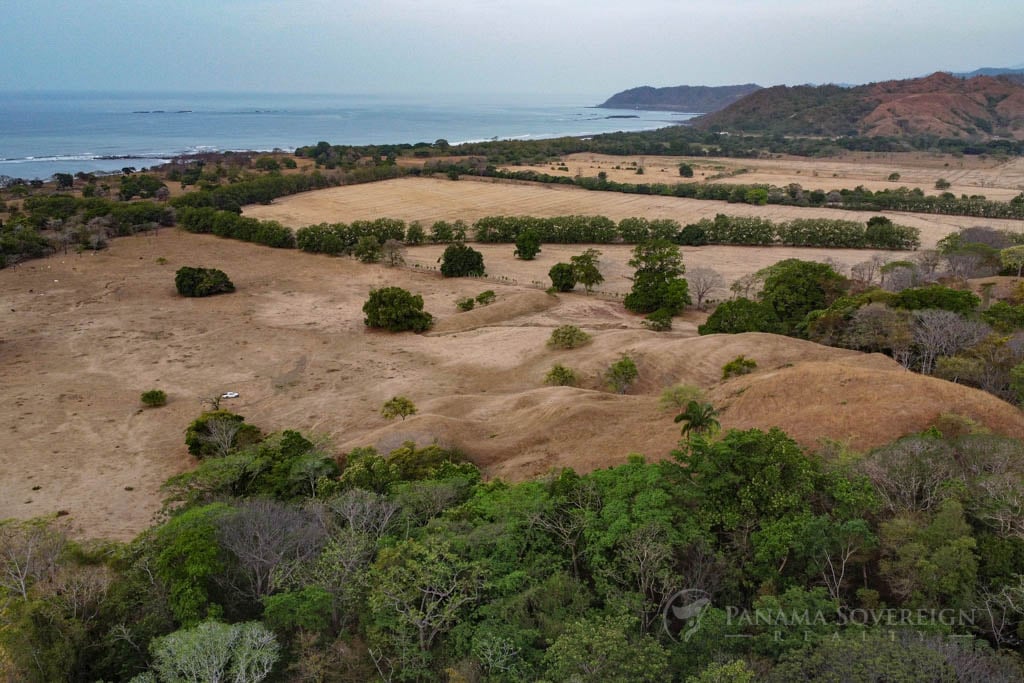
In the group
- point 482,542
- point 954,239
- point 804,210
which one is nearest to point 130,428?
point 482,542

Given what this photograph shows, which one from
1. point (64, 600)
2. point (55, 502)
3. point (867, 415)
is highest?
point (867, 415)

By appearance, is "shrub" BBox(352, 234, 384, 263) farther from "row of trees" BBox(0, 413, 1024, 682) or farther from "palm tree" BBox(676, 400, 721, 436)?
→ "palm tree" BBox(676, 400, 721, 436)

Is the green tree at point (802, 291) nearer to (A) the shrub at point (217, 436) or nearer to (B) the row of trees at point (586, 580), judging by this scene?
(B) the row of trees at point (586, 580)

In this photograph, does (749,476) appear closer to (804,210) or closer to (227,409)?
(227,409)

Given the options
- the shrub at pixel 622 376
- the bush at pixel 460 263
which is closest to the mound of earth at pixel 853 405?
the shrub at pixel 622 376

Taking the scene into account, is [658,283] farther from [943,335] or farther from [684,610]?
[684,610]
